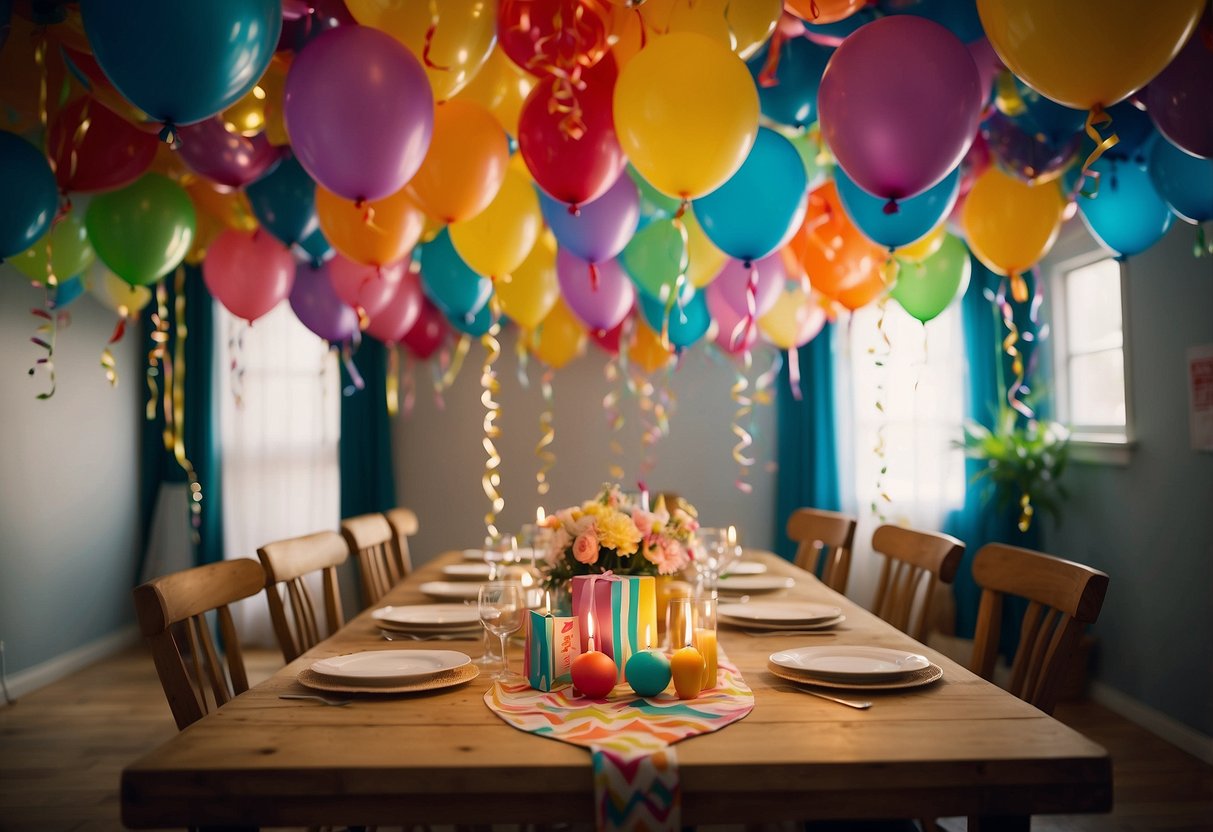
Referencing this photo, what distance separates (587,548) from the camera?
5.71 feet

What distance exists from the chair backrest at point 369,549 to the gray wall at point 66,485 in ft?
7.03

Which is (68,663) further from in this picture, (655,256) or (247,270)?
(655,256)

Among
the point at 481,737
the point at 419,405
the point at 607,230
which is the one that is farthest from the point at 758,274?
the point at 419,405

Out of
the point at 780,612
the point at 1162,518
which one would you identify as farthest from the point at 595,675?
the point at 1162,518

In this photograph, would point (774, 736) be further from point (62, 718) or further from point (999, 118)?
point (62, 718)

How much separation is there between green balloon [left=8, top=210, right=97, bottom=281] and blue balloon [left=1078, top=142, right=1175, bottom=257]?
3.15 metres

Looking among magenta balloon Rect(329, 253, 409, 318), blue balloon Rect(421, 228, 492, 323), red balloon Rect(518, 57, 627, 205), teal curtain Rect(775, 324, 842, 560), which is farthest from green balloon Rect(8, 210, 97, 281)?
teal curtain Rect(775, 324, 842, 560)

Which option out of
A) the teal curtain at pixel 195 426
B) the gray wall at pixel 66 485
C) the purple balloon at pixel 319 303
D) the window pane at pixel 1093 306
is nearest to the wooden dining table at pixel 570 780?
the purple balloon at pixel 319 303

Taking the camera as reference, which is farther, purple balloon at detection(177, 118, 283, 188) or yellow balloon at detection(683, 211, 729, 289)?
yellow balloon at detection(683, 211, 729, 289)

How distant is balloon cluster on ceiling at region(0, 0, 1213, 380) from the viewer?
183 cm

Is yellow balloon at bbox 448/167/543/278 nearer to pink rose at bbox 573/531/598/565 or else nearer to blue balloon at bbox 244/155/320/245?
blue balloon at bbox 244/155/320/245

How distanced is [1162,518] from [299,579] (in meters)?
3.19

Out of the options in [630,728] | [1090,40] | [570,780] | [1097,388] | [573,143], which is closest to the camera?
[570,780]

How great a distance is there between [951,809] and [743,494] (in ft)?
13.3
